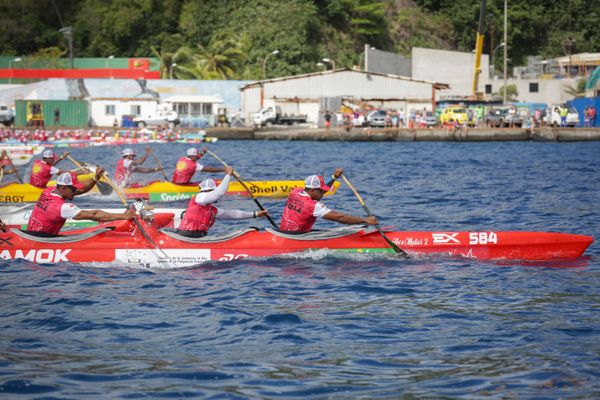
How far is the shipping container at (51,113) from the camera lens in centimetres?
6988

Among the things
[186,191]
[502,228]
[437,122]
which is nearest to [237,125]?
[437,122]

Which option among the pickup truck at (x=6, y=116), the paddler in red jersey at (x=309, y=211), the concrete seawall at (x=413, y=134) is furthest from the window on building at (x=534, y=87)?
the paddler in red jersey at (x=309, y=211)

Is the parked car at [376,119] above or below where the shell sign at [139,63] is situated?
below

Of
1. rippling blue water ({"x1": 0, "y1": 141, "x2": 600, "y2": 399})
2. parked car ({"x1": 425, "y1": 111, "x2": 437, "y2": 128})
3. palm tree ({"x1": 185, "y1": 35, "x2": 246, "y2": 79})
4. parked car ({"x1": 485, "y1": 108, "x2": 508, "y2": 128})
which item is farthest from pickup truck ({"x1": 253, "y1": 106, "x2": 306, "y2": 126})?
rippling blue water ({"x1": 0, "y1": 141, "x2": 600, "y2": 399})

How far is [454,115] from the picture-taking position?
64438mm

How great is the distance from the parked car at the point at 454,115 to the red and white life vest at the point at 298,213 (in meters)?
49.2

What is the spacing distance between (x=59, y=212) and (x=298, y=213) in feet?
13.8

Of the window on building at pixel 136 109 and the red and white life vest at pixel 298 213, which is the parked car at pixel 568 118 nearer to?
the window on building at pixel 136 109

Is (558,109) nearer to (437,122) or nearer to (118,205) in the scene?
(437,122)

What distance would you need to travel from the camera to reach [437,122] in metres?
67.4

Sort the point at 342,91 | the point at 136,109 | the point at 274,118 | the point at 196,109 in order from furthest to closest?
the point at 342,91, the point at 196,109, the point at 136,109, the point at 274,118

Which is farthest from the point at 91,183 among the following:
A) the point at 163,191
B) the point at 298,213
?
the point at 163,191

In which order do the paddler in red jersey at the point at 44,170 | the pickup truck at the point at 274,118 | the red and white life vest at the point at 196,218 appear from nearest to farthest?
1. the red and white life vest at the point at 196,218
2. the paddler in red jersey at the point at 44,170
3. the pickup truck at the point at 274,118

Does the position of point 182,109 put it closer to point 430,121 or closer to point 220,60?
point 220,60
